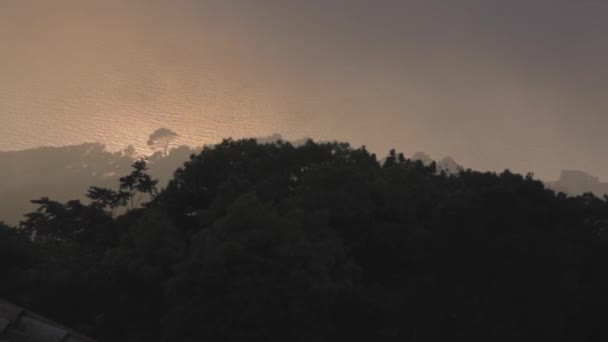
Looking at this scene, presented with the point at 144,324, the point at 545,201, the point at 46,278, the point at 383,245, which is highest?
the point at 545,201

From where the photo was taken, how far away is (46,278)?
84.6 feet

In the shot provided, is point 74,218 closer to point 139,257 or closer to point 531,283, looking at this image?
point 139,257

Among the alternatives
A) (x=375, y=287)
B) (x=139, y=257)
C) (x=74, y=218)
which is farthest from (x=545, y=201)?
(x=74, y=218)

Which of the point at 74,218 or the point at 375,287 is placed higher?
the point at 74,218

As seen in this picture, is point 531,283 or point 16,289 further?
point 16,289

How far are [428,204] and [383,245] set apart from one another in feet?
19.2

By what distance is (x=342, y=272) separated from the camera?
21953 millimetres

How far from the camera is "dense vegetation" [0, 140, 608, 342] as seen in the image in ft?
64.7

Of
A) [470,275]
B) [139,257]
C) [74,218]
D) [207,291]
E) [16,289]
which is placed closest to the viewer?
[207,291]

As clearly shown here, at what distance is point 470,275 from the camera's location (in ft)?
71.3

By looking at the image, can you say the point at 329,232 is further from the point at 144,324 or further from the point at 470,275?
the point at 144,324

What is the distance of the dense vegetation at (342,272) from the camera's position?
64.7 ft

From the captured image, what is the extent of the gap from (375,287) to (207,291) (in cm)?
705

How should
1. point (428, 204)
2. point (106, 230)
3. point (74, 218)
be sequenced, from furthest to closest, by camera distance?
point (74, 218) < point (106, 230) < point (428, 204)
